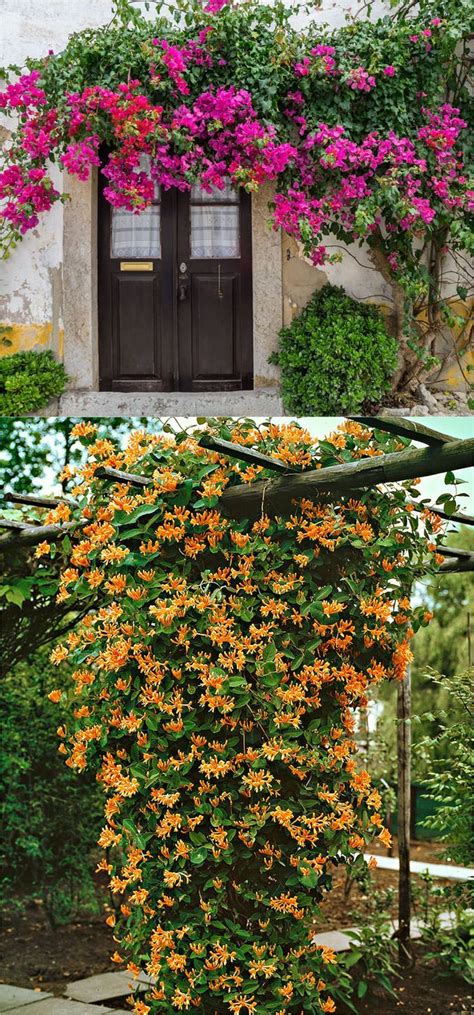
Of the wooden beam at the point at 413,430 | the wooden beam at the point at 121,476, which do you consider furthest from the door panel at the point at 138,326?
the wooden beam at the point at 413,430

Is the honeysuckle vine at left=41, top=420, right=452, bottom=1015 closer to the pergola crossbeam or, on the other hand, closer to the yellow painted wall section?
the pergola crossbeam

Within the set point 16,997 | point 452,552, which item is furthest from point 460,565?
point 16,997

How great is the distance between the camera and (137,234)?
6.78m

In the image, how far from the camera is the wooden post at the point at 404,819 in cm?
462

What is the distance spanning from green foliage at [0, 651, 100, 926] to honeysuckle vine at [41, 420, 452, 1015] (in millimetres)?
2501

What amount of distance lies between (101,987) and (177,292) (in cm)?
415

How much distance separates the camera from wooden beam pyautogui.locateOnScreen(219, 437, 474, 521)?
261cm

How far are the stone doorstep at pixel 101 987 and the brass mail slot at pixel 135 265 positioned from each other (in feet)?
13.8

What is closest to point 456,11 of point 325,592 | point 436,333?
point 436,333

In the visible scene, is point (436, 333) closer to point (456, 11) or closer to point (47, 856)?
point (456, 11)

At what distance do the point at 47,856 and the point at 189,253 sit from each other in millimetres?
3776

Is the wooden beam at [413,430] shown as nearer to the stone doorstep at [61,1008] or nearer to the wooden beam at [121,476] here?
the wooden beam at [121,476]

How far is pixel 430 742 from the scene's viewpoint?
4051mm

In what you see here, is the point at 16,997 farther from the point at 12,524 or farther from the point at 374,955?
the point at 12,524
